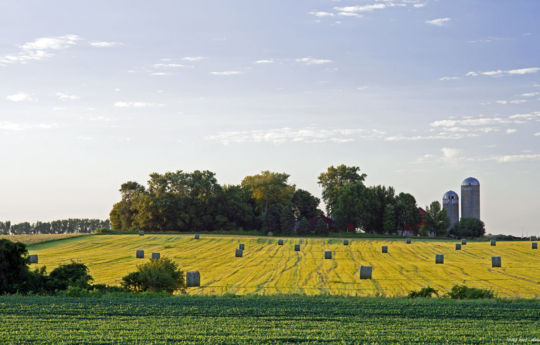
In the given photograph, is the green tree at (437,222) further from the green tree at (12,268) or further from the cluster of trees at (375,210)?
the green tree at (12,268)

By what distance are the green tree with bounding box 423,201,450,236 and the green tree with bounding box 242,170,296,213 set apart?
2291cm

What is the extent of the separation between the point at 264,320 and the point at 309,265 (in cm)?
2470

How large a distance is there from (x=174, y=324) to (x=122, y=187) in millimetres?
80810

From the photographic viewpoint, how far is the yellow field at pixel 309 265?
101 ft

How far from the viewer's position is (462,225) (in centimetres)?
9556

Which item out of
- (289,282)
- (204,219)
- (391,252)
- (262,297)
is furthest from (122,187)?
(262,297)

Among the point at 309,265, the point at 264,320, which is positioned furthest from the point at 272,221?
the point at 264,320

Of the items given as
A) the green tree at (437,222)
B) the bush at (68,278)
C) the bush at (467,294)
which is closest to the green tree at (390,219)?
the green tree at (437,222)

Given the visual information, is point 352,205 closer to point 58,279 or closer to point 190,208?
point 190,208

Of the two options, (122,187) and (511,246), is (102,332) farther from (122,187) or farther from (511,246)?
(122,187)

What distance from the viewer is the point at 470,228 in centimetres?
9475

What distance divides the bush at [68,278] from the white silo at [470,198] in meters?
87.8

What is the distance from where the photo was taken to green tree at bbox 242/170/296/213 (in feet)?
341

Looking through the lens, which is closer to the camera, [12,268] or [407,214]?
[12,268]
